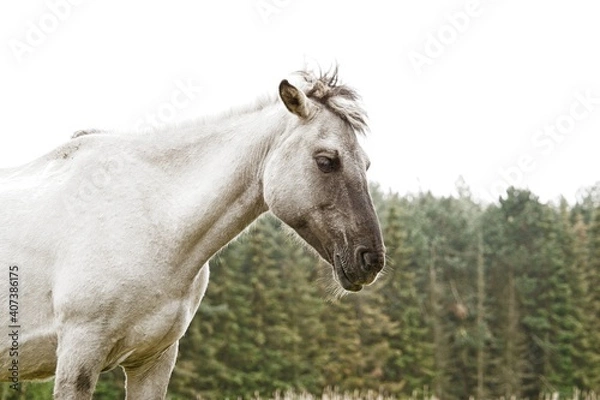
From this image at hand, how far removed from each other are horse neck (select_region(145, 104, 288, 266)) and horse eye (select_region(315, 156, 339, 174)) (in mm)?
435

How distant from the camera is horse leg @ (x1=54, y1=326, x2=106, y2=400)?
185 inches

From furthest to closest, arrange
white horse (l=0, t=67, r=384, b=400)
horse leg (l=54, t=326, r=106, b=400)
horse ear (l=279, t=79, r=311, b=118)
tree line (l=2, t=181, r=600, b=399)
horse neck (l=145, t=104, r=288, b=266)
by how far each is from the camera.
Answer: tree line (l=2, t=181, r=600, b=399) < horse neck (l=145, t=104, r=288, b=266) < horse ear (l=279, t=79, r=311, b=118) < white horse (l=0, t=67, r=384, b=400) < horse leg (l=54, t=326, r=106, b=400)

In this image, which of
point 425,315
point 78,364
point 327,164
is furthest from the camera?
point 425,315

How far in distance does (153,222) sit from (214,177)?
53 cm

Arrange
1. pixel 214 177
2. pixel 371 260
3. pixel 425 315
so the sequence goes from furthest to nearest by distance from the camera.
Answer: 1. pixel 425 315
2. pixel 214 177
3. pixel 371 260

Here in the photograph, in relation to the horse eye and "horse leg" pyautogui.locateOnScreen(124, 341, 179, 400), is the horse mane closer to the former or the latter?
the horse eye

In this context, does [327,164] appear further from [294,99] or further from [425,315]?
[425,315]

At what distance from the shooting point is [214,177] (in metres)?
5.32

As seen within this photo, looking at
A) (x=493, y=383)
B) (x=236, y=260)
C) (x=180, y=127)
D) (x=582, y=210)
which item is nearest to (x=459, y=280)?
(x=493, y=383)

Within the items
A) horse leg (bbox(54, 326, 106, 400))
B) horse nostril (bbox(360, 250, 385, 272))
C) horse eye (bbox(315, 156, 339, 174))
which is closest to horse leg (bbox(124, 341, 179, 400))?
horse leg (bbox(54, 326, 106, 400))

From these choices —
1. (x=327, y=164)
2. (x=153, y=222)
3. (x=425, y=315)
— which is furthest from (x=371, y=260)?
(x=425, y=315)

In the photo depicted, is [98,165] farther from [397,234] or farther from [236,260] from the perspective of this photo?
[397,234]

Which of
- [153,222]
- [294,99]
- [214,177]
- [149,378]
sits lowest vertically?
[149,378]

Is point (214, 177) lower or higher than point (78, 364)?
higher
